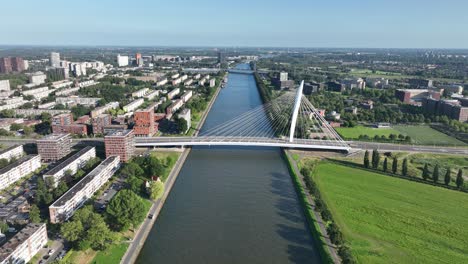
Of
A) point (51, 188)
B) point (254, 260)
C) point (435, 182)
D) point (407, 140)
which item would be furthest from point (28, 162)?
point (407, 140)

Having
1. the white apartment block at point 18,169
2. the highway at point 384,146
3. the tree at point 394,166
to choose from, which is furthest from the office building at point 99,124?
the tree at point 394,166

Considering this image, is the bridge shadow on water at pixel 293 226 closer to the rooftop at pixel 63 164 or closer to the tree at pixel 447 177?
the tree at pixel 447 177

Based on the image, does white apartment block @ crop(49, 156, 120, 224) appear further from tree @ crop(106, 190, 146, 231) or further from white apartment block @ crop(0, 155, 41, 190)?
white apartment block @ crop(0, 155, 41, 190)

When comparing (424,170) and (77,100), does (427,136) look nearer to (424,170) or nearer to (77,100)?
(424,170)

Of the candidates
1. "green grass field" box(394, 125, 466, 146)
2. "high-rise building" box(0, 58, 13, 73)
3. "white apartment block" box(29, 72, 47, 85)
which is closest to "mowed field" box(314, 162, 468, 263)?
"green grass field" box(394, 125, 466, 146)

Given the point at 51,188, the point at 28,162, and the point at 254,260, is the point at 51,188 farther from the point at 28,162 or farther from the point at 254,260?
the point at 254,260

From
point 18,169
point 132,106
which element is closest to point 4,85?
point 132,106
